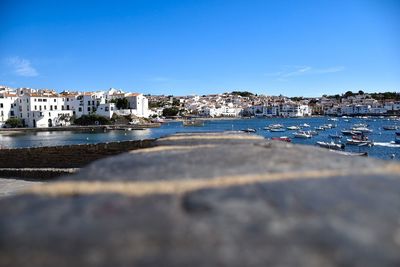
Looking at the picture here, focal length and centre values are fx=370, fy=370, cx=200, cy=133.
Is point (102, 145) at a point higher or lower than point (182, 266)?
lower

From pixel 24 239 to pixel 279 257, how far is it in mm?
585

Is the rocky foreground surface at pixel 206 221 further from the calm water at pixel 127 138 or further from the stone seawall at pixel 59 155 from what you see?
the calm water at pixel 127 138

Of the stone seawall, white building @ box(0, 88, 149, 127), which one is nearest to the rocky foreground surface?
the stone seawall

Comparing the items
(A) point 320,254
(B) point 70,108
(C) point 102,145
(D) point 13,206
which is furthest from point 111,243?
(B) point 70,108

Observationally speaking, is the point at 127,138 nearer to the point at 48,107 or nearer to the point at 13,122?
the point at 13,122

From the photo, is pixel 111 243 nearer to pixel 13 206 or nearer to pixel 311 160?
pixel 13 206

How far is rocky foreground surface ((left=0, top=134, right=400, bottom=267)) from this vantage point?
0.82 meters

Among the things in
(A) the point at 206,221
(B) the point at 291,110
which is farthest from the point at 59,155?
(B) the point at 291,110

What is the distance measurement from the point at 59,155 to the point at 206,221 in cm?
1182

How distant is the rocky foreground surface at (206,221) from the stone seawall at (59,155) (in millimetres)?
9769

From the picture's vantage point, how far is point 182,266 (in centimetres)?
79

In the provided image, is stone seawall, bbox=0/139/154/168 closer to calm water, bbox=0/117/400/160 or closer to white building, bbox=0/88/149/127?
calm water, bbox=0/117/400/160

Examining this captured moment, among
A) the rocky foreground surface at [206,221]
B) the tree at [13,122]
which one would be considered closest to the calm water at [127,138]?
the tree at [13,122]

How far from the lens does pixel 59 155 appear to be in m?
11.8
